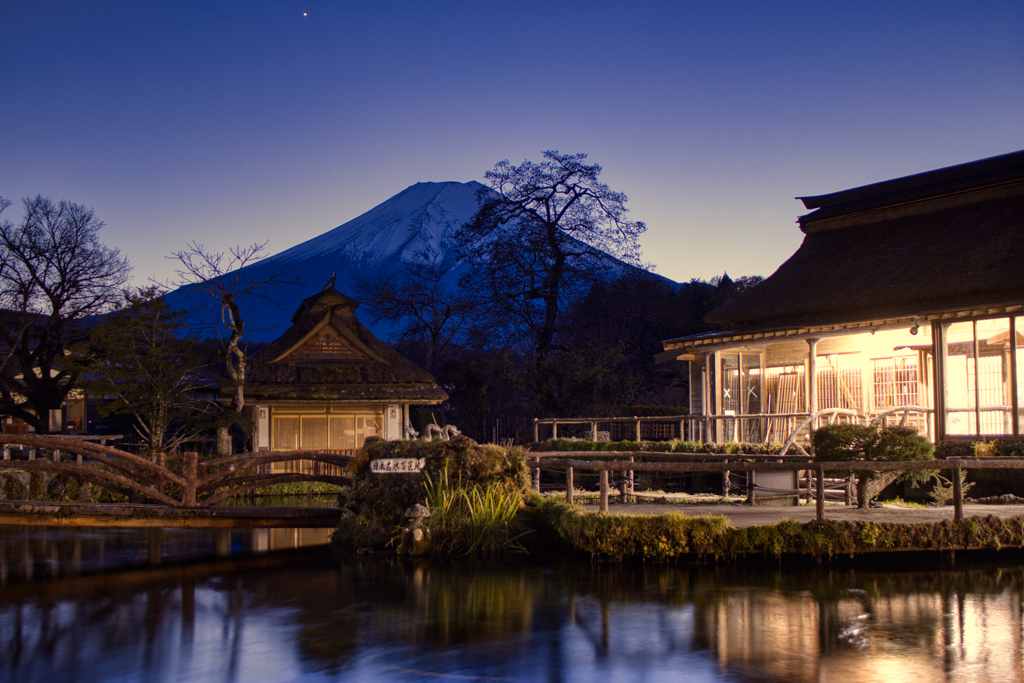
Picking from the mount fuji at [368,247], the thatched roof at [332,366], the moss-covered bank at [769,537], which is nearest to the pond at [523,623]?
the moss-covered bank at [769,537]

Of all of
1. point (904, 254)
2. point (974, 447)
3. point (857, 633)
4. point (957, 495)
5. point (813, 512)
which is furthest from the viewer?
point (904, 254)

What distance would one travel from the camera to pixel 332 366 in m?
30.5

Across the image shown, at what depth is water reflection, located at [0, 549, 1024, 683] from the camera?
273 inches

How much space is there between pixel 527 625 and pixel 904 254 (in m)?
17.8

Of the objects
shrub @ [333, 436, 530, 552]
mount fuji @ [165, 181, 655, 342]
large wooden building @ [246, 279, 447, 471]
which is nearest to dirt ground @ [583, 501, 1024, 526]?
shrub @ [333, 436, 530, 552]

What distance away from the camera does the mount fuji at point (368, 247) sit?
13088 cm

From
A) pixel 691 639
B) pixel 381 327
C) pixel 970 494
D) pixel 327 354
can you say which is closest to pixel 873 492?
pixel 970 494

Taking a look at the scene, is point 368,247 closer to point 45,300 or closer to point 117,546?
point 45,300

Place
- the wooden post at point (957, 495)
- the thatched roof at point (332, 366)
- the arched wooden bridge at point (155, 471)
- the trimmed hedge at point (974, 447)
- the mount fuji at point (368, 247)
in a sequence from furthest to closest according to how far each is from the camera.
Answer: the mount fuji at point (368, 247) < the thatched roof at point (332, 366) < the trimmed hedge at point (974, 447) < the arched wooden bridge at point (155, 471) < the wooden post at point (957, 495)

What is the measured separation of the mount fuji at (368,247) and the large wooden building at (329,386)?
77.9m

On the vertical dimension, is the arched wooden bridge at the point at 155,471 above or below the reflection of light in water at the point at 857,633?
above

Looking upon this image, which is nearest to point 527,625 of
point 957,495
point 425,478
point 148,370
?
point 425,478

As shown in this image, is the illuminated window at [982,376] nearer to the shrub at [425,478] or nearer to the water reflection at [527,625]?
the water reflection at [527,625]

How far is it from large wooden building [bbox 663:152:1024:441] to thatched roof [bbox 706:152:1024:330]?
1.6 inches
